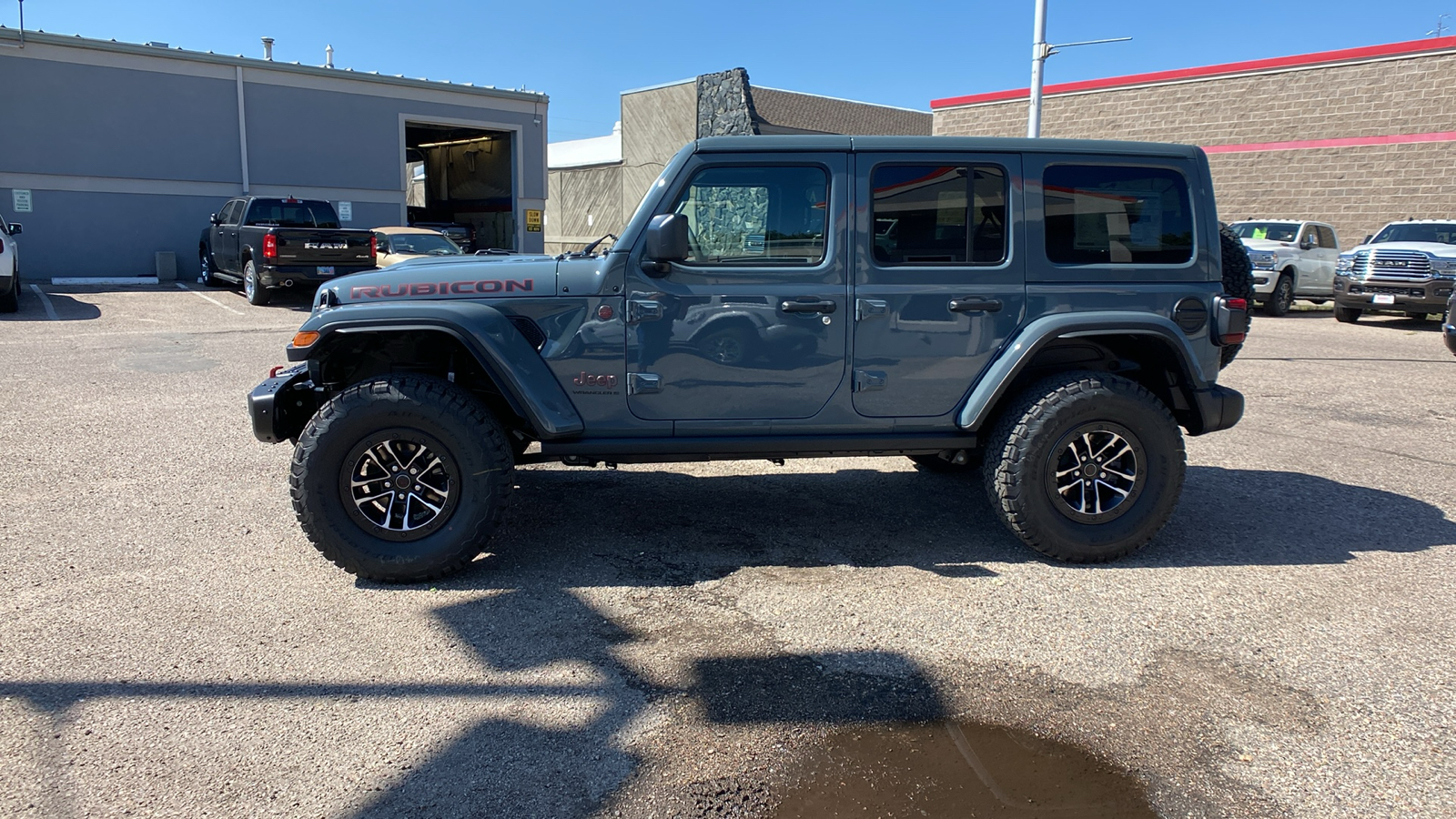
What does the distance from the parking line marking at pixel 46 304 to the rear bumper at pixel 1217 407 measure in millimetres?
15189

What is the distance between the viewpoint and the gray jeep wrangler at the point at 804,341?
4340 mm

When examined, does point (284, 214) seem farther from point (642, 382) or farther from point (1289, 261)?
point (1289, 261)

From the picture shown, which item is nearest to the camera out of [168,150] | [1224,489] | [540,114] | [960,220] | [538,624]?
[538,624]

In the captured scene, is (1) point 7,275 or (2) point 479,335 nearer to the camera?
(2) point 479,335

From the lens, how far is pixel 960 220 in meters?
4.68

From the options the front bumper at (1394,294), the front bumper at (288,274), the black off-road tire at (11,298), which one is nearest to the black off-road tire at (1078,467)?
the front bumper at (288,274)

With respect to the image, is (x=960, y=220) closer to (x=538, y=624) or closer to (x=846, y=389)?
(x=846, y=389)

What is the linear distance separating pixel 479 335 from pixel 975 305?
7.67 ft

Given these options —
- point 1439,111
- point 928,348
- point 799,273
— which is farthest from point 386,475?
point 1439,111

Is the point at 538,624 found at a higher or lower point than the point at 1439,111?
lower

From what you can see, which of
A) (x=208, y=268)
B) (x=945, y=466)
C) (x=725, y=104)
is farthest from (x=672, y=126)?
(x=945, y=466)

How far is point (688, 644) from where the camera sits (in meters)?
3.79

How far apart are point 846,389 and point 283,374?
2.80m

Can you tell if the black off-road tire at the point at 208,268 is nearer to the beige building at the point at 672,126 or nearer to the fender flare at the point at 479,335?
the beige building at the point at 672,126
